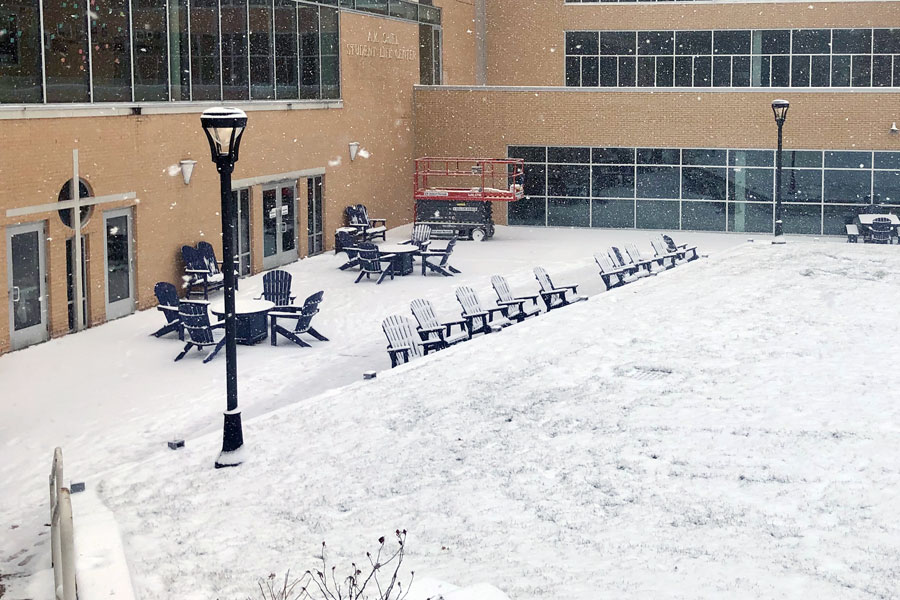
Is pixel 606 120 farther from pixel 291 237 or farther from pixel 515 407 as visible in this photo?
pixel 515 407

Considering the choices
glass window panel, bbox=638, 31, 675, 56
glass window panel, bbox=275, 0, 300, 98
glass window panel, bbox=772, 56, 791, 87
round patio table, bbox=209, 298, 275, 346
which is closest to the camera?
round patio table, bbox=209, 298, 275, 346

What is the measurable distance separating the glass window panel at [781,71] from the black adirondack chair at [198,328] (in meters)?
30.5

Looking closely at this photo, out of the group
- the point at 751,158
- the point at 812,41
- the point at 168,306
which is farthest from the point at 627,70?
A: the point at 168,306

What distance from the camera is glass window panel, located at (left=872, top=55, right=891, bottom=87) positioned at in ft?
140

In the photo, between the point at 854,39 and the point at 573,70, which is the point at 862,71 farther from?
the point at 573,70

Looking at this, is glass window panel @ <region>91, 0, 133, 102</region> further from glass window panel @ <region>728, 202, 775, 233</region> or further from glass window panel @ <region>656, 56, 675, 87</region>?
glass window panel @ <region>656, 56, 675, 87</region>

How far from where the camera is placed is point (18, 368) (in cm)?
1822

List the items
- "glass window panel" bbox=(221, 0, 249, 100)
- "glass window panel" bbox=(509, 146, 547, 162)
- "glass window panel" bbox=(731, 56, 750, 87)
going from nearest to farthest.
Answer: "glass window panel" bbox=(221, 0, 249, 100), "glass window panel" bbox=(509, 146, 547, 162), "glass window panel" bbox=(731, 56, 750, 87)

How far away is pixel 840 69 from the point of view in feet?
142

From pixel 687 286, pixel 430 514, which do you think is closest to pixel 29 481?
pixel 430 514

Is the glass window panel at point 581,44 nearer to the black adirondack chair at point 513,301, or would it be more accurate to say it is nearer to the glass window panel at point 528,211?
the glass window panel at point 528,211

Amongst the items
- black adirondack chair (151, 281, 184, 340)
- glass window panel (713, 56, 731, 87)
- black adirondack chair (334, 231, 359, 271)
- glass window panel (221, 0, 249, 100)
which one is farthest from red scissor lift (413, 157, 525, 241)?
black adirondack chair (151, 281, 184, 340)

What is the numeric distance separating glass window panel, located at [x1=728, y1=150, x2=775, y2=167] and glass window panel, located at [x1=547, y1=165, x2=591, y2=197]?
4.43 m

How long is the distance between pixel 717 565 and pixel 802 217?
2818 cm
